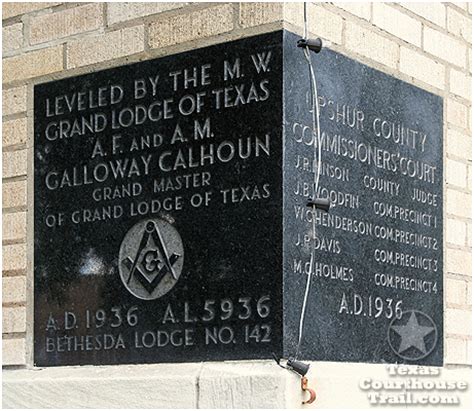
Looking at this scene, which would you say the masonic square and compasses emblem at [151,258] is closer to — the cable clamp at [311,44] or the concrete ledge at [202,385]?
the concrete ledge at [202,385]

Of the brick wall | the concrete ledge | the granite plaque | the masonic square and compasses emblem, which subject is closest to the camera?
the concrete ledge

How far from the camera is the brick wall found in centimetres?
461

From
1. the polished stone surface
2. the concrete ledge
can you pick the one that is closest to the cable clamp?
the polished stone surface

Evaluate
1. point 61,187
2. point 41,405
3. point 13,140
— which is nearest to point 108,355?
point 41,405

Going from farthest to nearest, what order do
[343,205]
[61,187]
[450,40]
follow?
[450,40], [61,187], [343,205]

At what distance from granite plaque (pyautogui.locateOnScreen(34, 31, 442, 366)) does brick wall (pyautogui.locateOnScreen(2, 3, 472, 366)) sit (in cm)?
7

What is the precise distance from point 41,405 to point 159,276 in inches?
26.5

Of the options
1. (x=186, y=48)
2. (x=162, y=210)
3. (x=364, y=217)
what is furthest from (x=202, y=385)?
(x=186, y=48)

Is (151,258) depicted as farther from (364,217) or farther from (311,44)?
(311,44)

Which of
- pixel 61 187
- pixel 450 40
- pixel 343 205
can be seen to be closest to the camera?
pixel 343 205

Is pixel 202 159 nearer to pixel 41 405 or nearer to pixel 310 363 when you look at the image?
pixel 310 363

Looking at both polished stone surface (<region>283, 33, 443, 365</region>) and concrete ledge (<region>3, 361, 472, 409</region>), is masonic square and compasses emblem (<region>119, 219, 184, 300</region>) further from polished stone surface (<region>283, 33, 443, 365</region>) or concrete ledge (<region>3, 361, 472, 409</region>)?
polished stone surface (<region>283, 33, 443, 365</region>)

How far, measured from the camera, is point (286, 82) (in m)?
4.29

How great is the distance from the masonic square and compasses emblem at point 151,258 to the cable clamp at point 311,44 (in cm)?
77
